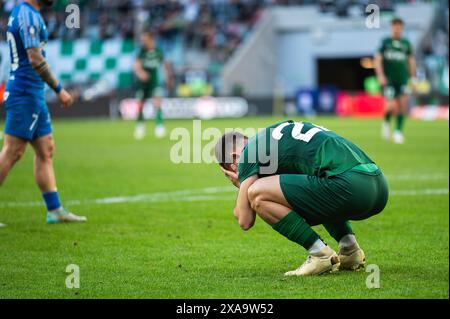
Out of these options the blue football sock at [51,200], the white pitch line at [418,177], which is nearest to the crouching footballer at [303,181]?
the blue football sock at [51,200]

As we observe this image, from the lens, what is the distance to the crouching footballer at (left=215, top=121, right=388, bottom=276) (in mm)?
5621

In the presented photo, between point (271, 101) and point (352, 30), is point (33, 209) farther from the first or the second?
point (352, 30)

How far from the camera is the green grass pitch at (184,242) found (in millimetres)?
5418

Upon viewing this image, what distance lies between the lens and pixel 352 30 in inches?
1414

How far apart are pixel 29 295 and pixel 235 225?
329 cm

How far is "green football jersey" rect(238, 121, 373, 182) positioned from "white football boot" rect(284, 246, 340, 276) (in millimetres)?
523

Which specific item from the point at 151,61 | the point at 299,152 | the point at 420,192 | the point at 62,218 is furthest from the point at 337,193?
the point at 151,61

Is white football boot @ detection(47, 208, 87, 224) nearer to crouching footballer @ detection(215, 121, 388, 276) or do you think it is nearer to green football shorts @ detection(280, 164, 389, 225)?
crouching footballer @ detection(215, 121, 388, 276)

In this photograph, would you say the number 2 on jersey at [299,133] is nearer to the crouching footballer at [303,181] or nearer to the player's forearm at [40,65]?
the crouching footballer at [303,181]

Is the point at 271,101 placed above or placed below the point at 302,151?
below

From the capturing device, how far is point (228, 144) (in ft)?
19.0

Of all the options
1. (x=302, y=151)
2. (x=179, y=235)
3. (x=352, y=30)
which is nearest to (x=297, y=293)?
(x=302, y=151)

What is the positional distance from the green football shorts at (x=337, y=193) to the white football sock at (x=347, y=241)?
341 millimetres

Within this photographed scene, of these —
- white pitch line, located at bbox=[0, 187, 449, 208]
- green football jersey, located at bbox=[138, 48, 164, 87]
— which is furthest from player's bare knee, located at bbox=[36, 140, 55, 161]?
green football jersey, located at bbox=[138, 48, 164, 87]
